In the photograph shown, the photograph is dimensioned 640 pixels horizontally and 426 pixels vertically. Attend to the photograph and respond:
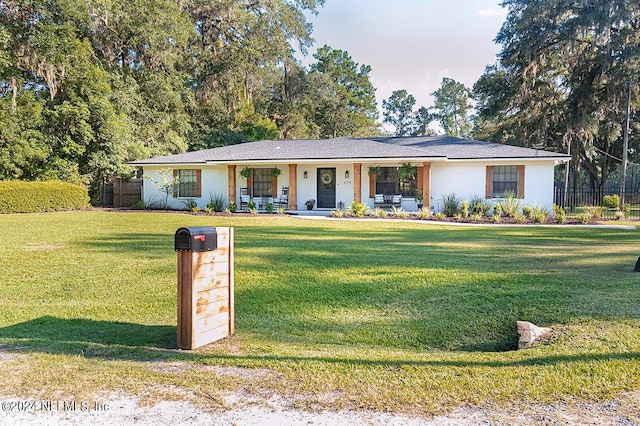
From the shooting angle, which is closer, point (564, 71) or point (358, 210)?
point (358, 210)

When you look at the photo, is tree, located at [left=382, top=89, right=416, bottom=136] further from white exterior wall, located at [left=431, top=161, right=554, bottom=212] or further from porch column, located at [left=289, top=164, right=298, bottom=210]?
porch column, located at [left=289, top=164, right=298, bottom=210]

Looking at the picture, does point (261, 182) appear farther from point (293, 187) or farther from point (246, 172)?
point (293, 187)

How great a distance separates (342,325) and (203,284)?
1.55 m

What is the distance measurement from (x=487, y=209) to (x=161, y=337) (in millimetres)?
15738

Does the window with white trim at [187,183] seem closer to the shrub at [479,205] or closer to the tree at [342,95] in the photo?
the shrub at [479,205]

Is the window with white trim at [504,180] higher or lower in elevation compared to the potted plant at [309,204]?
higher

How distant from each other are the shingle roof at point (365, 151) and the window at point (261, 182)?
89 cm

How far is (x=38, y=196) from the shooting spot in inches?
726

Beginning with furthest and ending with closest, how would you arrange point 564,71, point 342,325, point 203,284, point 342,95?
point 342,95 → point 564,71 → point 342,325 → point 203,284

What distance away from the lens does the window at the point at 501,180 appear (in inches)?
714

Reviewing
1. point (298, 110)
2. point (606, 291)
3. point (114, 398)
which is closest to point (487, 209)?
point (606, 291)

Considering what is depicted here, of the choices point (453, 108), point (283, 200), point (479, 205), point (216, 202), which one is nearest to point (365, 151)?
point (283, 200)

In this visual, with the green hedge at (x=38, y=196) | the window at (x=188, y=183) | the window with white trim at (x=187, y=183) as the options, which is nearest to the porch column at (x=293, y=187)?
the window at (x=188, y=183)

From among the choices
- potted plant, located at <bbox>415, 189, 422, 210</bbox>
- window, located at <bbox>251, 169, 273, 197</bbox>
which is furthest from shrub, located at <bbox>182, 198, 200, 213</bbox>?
potted plant, located at <bbox>415, 189, 422, 210</bbox>
